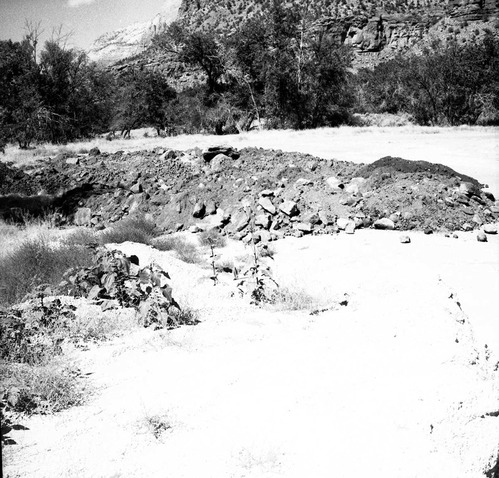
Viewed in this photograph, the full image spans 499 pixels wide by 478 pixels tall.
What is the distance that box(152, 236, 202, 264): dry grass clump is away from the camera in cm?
733

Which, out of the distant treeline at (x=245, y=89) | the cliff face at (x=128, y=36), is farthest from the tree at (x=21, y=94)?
the cliff face at (x=128, y=36)

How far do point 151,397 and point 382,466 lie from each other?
1.57 meters

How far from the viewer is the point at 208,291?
557 centimetres

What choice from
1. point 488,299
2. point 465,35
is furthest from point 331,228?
point 465,35

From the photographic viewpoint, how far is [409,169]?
963 centimetres

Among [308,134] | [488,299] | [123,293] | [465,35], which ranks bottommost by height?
[488,299]

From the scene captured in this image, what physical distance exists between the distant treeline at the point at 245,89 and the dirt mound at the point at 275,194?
13.5 metres

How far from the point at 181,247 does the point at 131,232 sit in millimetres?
1280

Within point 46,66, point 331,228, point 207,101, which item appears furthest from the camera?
point 207,101

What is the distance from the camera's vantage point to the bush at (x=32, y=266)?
5.79m

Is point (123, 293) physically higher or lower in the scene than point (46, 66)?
lower

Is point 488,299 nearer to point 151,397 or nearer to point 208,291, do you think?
point 208,291

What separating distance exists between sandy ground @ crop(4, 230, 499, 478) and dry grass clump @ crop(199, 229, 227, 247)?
11.7ft

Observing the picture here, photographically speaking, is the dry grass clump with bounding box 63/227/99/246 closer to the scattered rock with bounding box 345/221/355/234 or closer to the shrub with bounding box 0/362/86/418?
the scattered rock with bounding box 345/221/355/234
